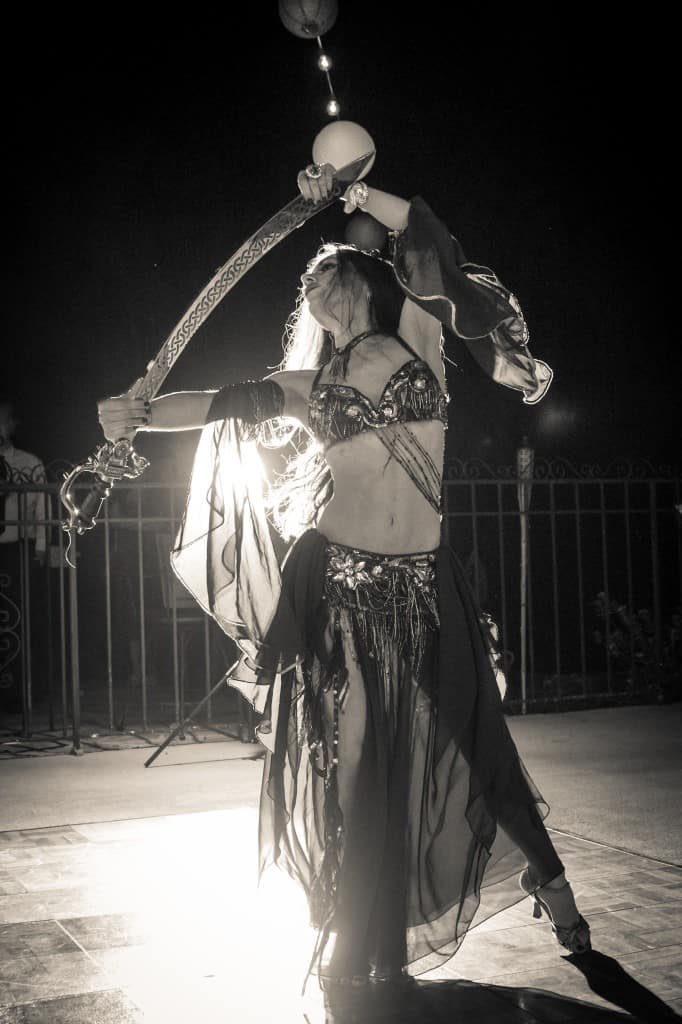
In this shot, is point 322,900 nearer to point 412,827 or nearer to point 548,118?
point 412,827

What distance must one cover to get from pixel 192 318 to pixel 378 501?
89cm

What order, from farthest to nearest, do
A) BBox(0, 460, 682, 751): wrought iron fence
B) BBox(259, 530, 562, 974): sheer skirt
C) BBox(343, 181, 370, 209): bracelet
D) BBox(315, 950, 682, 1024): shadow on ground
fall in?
BBox(0, 460, 682, 751): wrought iron fence < BBox(343, 181, 370, 209): bracelet < BBox(259, 530, 562, 974): sheer skirt < BBox(315, 950, 682, 1024): shadow on ground

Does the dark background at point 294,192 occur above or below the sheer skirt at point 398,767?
above

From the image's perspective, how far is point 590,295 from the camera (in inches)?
417

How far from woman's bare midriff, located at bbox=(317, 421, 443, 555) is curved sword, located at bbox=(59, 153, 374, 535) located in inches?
23.7

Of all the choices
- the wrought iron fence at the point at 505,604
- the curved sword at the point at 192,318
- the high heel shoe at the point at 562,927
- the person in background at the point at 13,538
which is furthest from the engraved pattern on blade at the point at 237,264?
the wrought iron fence at the point at 505,604

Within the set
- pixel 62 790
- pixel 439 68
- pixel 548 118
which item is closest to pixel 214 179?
pixel 439 68

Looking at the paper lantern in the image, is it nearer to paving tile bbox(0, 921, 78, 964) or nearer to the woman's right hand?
the woman's right hand

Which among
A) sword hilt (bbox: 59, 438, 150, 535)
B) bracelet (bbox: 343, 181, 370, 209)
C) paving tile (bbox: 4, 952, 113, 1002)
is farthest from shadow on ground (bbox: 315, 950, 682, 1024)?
bracelet (bbox: 343, 181, 370, 209)

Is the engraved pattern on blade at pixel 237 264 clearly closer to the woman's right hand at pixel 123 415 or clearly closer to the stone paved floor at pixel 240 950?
the woman's right hand at pixel 123 415

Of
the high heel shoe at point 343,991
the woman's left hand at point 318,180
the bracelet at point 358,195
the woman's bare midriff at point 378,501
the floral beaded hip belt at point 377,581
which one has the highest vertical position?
the woman's left hand at point 318,180

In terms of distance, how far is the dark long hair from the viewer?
272cm

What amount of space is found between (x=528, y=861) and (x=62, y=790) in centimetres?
328

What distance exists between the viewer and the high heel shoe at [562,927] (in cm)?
269
